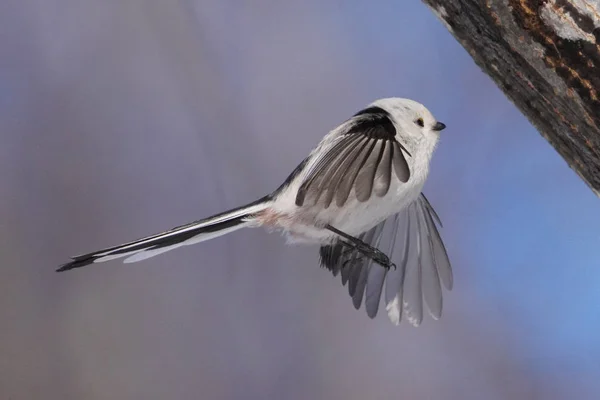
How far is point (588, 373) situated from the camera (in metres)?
0.79

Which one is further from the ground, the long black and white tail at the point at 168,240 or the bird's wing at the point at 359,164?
the long black and white tail at the point at 168,240

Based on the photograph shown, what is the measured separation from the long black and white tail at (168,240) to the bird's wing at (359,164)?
8 centimetres

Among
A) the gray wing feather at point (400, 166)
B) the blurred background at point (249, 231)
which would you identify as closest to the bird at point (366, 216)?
the gray wing feather at point (400, 166)

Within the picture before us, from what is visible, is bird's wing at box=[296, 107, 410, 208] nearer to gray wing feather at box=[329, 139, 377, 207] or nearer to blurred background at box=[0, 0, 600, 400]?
gray wing feather at box=[329, 139, 377, 207]

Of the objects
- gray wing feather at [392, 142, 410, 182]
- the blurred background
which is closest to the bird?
gray wing feather at [392, 142, 410, 182]

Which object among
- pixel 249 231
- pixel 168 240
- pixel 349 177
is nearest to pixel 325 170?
pixel 349 177

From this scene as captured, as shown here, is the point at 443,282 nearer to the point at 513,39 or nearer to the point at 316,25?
the point at 513,39

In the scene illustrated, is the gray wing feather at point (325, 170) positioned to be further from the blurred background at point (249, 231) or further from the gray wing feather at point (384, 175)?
the blurred background at point (249, 231)

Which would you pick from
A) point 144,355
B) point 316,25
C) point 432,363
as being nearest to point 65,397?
point 144,355

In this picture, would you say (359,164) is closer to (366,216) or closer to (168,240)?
(366,216)

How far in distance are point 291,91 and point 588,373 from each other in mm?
541

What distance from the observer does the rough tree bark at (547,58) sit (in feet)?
1.26

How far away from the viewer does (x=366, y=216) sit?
1.67 ft

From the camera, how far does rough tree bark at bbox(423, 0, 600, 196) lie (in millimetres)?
383
